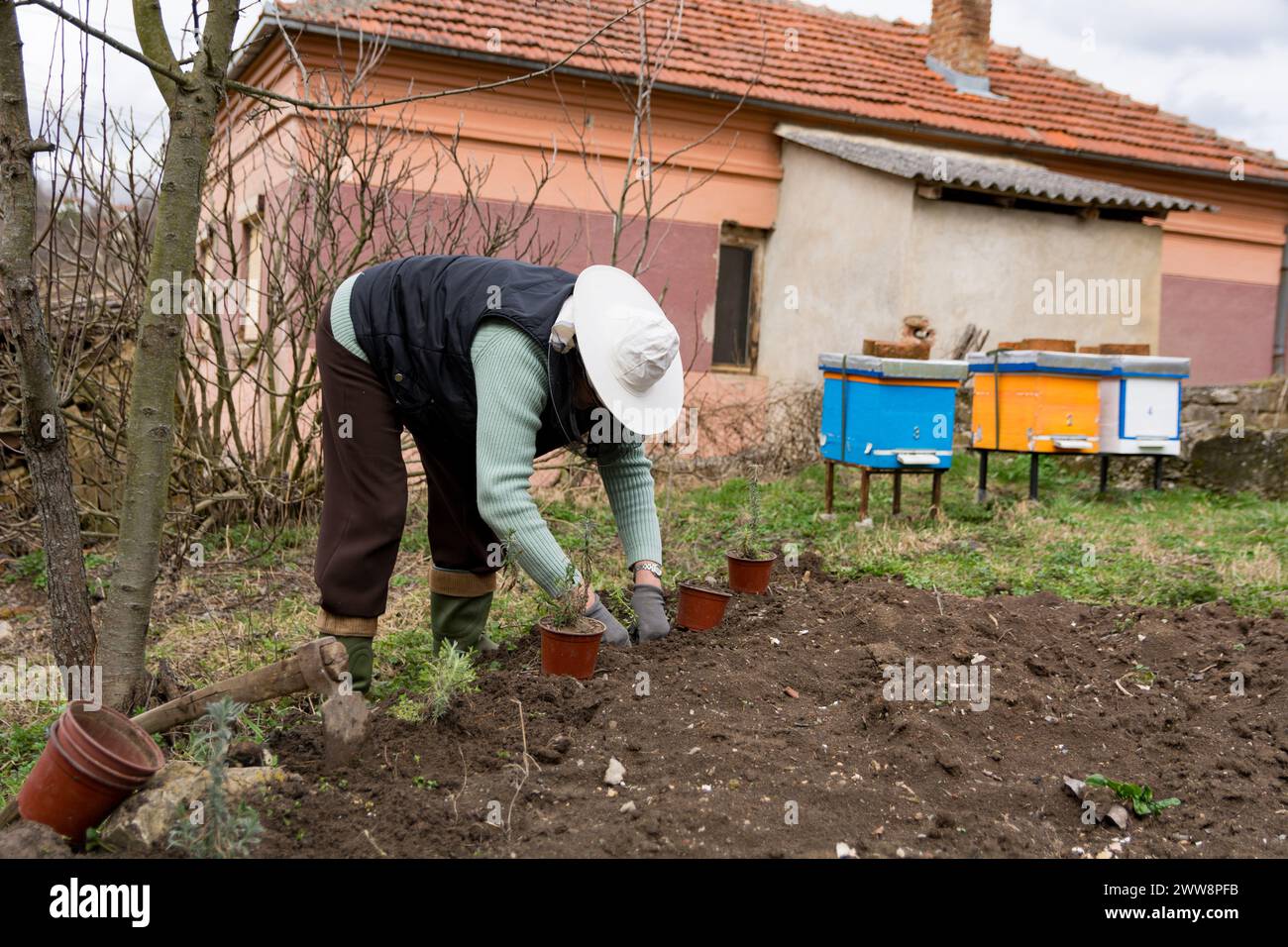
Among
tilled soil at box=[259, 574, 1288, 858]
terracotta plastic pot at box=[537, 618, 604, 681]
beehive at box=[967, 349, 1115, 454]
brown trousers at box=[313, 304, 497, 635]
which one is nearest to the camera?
tilled soil at box=[259, 574, 1288, 858]

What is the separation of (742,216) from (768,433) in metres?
3.03

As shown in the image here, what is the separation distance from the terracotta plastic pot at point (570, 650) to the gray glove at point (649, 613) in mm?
404

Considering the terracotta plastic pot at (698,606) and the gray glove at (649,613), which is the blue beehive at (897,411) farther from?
the gray glove at (649,613)

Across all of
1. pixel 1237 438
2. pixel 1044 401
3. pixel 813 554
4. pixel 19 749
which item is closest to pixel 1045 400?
pixel 1044 401

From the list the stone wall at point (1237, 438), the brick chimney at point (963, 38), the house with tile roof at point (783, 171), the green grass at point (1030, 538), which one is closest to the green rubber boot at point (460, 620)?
the green grass at point (1030, 538)

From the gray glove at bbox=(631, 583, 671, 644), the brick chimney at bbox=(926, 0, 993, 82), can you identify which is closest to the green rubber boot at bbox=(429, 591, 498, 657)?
the gray glove at bbox=(631, 583, 671, 644)

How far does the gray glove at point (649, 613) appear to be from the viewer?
410 cm

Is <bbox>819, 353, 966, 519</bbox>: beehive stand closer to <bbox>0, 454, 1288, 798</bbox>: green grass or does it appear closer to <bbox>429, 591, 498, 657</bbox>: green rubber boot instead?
<bbox>0, 454, 1288, 798</bbox>: green grass

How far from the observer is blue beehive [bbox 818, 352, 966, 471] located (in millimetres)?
7332

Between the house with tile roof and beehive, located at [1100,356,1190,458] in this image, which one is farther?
the house with tile roof

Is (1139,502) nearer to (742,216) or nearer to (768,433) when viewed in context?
(768,433)

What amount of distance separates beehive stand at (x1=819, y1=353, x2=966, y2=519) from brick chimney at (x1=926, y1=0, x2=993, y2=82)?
8.40 metres
